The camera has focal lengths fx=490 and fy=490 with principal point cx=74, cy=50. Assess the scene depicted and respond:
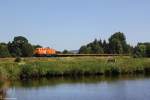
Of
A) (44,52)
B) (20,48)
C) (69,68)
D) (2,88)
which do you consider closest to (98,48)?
(20,48)

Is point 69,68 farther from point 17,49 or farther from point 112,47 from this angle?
point 112,47

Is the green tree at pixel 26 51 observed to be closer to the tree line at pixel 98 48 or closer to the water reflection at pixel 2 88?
the tree line at pixel 98 48

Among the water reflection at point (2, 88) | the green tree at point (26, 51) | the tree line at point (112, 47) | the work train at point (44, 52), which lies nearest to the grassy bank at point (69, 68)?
the water reflection at point (2, 88)

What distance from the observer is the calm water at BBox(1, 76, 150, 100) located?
46763 mm

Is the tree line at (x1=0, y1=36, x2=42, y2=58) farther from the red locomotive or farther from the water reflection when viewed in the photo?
the water reflection

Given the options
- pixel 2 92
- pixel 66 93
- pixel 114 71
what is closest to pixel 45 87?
pixel 66 93

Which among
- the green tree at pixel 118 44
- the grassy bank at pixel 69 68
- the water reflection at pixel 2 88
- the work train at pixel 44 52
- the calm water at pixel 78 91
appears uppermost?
the green tree at pixel 118 44

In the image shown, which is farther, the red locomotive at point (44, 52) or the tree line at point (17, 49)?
the tree line at point (17, 49)

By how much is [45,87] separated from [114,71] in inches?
928

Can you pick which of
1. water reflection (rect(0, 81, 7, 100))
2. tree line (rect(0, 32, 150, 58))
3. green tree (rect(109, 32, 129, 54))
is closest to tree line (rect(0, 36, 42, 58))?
tree line (rect(0, 32, 150, 58))

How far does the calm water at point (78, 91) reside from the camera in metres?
46.8

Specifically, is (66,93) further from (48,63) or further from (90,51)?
(90,51)

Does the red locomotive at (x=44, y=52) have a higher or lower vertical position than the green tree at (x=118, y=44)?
lower

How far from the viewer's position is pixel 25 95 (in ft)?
165
